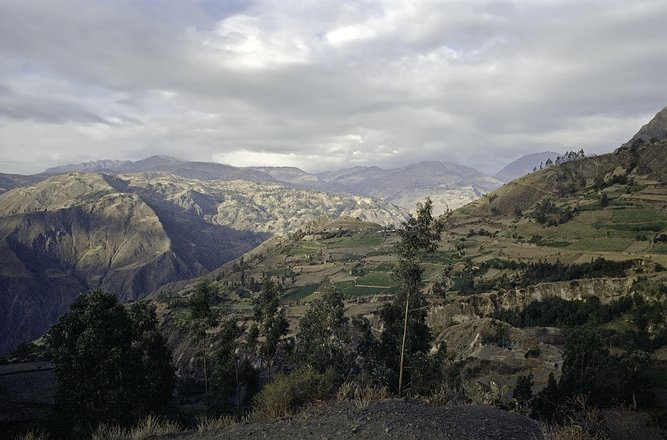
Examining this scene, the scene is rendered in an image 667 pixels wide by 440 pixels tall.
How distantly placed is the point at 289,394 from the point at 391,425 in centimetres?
632

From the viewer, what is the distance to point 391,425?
15.0 metres

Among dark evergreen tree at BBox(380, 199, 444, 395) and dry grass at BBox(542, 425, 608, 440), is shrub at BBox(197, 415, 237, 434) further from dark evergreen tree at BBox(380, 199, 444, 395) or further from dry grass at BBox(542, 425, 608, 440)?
dark evergreen tree at BBox(380, 199, 444, 395)

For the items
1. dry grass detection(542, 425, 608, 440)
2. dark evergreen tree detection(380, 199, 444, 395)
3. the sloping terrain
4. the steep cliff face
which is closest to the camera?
dry grass detection(542, 425, 608, 440)

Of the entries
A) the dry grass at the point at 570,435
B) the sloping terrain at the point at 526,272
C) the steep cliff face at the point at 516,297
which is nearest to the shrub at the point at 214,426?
the dry grass at the point at 570,435

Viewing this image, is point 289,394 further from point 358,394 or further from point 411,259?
point 411,259

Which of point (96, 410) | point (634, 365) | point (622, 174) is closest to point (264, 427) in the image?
point (96, 410)

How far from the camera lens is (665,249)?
84250 millimetres

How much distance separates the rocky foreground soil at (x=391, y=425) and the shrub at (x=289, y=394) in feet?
3.80

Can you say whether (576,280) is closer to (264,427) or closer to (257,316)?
(257,316)

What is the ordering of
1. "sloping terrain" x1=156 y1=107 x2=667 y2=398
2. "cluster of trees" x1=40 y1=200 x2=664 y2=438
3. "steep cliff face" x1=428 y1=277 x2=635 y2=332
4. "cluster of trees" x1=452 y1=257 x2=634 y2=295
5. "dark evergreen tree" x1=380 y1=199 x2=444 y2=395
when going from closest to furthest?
"cluster of trees" x1=40 y1=200 x2=664 y2=438
"dark evergreen tree" x1=380 y1=199 x2=444 y2=395
"sloping terrain" x1=156 y1=107 x2=667 y2=398
"steep cliff face" x1=428 y1=277 x2=635 y2=332
"cluster of trees" x1=452 y1=257 x2=634 y2=295

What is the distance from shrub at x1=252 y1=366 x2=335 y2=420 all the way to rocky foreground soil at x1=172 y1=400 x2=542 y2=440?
1158 mm

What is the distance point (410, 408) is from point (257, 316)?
3225cm

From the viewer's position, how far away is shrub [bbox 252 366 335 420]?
61.5ft

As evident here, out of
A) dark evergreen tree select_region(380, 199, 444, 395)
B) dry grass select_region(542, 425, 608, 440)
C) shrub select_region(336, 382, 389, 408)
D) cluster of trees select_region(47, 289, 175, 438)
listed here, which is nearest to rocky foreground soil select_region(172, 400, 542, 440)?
dry grass select_region(542, 425, 608, 440)
